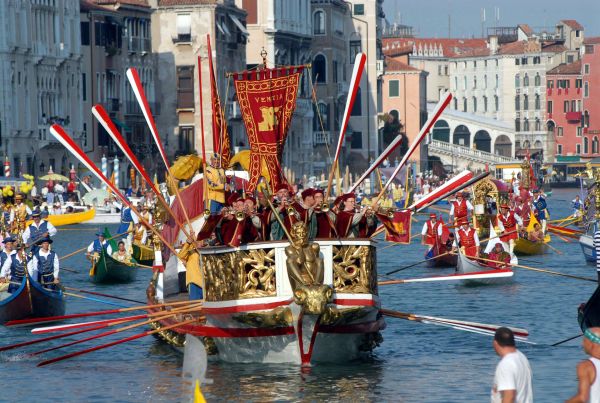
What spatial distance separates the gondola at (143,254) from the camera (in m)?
42.6

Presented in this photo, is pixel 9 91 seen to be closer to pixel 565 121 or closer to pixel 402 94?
pixel 402 94

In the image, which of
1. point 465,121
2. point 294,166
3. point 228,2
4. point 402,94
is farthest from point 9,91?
point 465,121

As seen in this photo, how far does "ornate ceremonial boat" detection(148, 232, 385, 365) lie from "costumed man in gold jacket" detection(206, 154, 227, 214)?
2.30 meters

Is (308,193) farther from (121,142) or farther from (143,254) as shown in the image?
(143,254)

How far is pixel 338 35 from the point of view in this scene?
403ft

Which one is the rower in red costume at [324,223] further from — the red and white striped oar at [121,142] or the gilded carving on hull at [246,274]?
the red and white striped oar at [121,142]

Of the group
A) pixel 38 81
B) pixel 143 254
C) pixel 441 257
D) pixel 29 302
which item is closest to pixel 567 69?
pixel 38 81

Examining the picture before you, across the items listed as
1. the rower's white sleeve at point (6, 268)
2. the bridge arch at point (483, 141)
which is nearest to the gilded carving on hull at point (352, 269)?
the rower's white sleeve at point (6, 268)

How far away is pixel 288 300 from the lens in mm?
22953

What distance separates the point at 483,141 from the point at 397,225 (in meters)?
146

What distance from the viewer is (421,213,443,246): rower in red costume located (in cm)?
4222

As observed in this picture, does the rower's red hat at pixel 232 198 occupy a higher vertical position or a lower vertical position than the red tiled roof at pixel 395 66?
lower

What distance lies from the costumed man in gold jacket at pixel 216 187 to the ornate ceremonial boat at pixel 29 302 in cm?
458

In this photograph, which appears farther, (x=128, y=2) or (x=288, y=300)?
(x=128, y=2)
